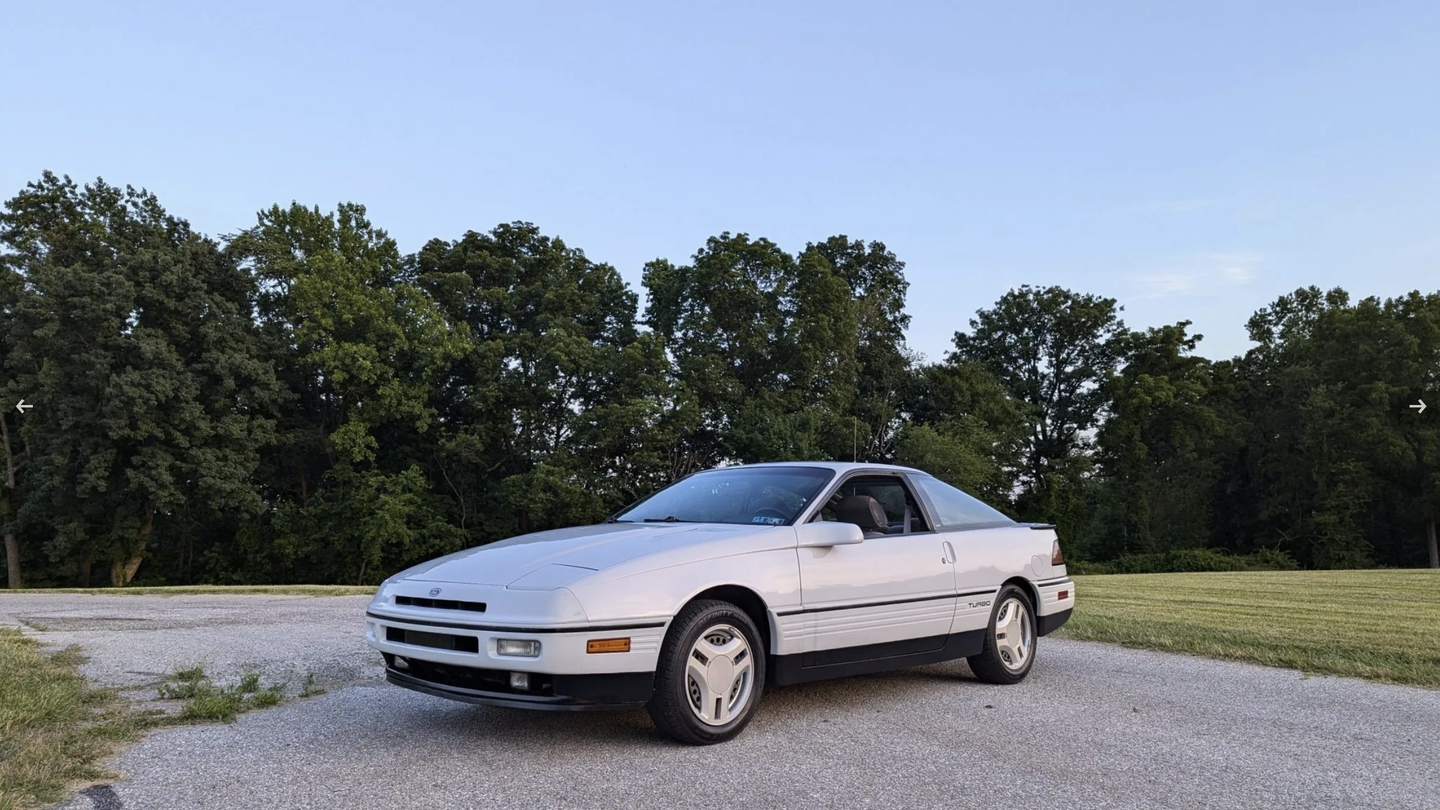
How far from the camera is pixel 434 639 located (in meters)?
4.59

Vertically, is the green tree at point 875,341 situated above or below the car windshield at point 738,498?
above

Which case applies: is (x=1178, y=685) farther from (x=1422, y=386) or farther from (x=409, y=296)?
(x=1422, y=386)

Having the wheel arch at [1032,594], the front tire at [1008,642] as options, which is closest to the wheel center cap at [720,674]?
Result: the front tire at [1008,642]

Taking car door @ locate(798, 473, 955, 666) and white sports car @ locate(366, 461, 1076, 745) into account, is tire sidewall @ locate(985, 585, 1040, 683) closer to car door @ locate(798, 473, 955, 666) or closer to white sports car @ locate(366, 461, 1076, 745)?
white sports car @ locate(366, 461, 1076, 745)

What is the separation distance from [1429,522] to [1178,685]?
47316mm

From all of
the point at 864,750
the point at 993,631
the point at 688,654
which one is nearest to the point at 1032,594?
the point at 993,631

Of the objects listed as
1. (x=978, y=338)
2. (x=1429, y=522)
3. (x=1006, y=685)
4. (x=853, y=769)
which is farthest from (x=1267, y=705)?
(x=978, y=338)

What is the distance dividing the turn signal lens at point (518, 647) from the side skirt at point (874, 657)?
4.28ft

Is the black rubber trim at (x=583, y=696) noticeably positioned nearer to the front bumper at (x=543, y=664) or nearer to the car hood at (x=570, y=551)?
the front bumper at (x=543, y=664)

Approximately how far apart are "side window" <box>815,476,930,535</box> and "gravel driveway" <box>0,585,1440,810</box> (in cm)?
102

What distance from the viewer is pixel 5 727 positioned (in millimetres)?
4559

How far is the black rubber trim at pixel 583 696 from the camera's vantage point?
429cm

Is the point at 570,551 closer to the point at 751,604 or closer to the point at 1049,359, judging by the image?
the point at 751,604

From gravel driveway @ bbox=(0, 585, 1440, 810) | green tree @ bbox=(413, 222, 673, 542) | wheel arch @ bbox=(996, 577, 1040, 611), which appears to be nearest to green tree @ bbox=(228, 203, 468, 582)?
green tree @ bbox=(413, 222, 673, 542)
